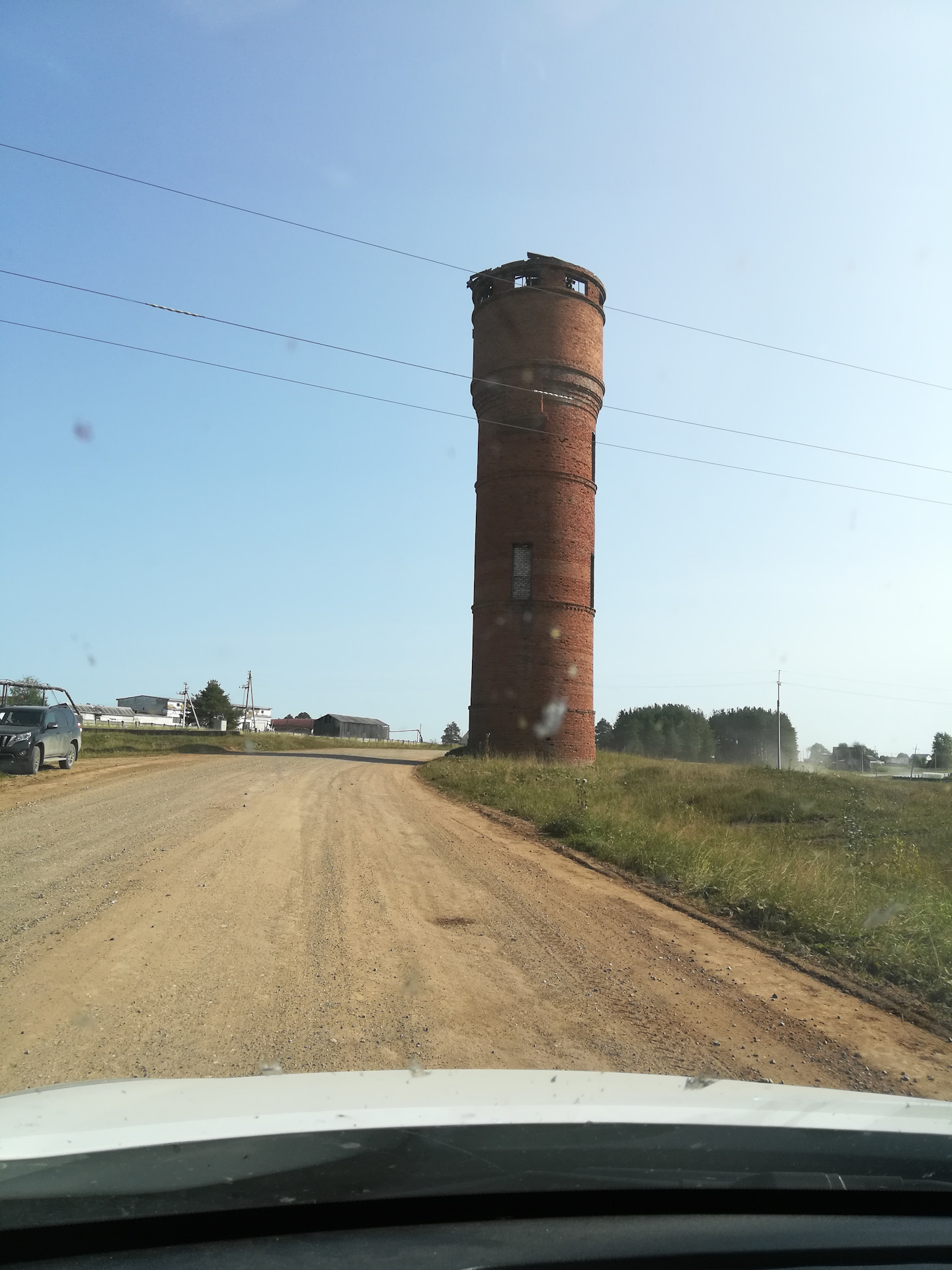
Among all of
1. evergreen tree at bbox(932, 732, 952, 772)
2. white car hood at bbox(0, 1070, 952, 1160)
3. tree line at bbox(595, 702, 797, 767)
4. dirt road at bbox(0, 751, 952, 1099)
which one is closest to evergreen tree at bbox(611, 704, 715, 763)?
tree line at bbox(595, 702, 797, 767)

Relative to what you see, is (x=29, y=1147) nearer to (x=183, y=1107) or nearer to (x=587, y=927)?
(x=183, y=1107)

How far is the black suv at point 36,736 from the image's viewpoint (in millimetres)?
19266

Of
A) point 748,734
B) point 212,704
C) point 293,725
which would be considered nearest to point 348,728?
point 212,704

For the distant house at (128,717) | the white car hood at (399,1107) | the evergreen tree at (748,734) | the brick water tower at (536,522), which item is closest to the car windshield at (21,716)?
the brick water tower at (536,522)

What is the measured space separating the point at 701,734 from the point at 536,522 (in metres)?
85.0

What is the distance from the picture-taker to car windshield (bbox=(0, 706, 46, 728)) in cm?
2020

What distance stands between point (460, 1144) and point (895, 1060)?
3865 millimetres

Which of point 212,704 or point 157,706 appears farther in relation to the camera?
point 157,706

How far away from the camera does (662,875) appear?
10.1 meters

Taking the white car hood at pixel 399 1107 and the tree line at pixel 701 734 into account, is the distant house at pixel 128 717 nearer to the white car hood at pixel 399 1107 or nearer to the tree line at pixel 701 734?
the tree line at pixel 701 734

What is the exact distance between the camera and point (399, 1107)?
99.0 inches

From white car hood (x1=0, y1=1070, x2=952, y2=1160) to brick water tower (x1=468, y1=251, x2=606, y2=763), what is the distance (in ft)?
93.4

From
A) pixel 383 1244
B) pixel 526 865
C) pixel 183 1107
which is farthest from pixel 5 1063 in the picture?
pixel 526 865

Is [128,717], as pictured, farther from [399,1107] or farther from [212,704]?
[399,1107]
